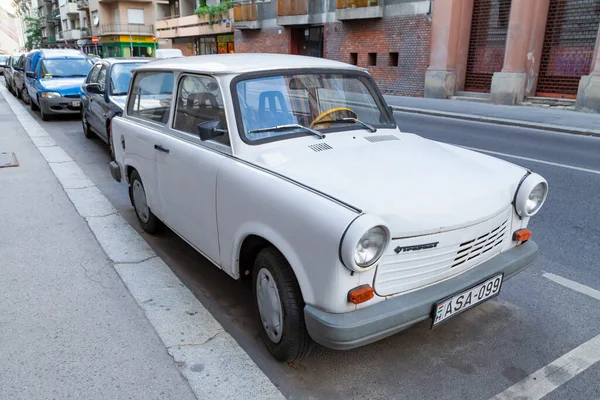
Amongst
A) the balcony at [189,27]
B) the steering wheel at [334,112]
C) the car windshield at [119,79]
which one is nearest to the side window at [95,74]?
the car windshield at [119,79]

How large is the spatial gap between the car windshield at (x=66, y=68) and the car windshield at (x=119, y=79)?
5.53 m

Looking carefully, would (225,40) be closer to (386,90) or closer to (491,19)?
(386,90)

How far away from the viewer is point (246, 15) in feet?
102

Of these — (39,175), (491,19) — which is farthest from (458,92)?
(39,175)

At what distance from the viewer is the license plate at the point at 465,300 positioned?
256 cm

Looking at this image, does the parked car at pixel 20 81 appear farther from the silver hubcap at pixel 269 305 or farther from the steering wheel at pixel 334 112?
the silver hubcap at pixel 269 305

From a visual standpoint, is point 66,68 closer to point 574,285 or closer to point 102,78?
point 102,78

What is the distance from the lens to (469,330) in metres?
3.22

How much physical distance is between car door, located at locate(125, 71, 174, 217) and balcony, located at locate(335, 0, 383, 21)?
18940 mm

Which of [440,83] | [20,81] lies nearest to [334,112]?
[440,83]

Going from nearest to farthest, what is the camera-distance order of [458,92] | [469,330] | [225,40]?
1. [469,330]
2. [458,92]
3. [225,40]

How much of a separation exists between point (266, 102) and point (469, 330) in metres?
2.08

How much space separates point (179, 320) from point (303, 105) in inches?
68.8

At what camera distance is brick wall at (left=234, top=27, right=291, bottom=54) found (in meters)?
28.6
